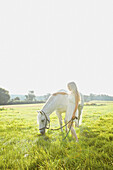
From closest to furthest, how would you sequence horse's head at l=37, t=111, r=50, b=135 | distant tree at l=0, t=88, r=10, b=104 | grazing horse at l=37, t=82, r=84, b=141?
grazing horse at l=37, t=82, r=84, b=141 < horse's head at l=37, t=111, r=50, b=135 < distant tree at l=0, t=88, r=10, b=104

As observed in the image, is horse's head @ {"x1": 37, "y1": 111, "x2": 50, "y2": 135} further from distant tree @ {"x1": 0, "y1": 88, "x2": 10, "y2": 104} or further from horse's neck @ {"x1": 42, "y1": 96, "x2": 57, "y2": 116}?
distant tree @ {"x1": 0, "y1": 88, "x2": 10, "y2": 104}

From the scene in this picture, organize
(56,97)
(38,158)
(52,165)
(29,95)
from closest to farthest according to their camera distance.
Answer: (52,165)
(38,158)
(56,97)
(29,95)

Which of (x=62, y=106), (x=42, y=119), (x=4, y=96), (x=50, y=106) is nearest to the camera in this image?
(x=42, y=119)

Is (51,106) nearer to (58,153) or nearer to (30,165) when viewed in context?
Result: (58,153)

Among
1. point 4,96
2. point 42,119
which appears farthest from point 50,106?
point 4,96

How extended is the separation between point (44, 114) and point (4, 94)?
103 feet

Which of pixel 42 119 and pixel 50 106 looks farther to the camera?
pixel 50 106

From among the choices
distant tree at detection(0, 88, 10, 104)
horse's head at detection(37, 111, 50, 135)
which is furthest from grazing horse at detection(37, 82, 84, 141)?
distant tree at detection(0, 88, 10, 104)

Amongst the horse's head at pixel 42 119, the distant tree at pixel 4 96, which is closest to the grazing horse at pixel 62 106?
the horse's head at pixel 42 119

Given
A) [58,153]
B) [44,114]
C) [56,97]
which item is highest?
[56,97]

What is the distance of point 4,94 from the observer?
32.5 metres

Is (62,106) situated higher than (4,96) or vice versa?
(4,96)

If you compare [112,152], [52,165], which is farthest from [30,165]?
[112,152]

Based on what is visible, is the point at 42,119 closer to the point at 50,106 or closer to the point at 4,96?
the point at 50,106
